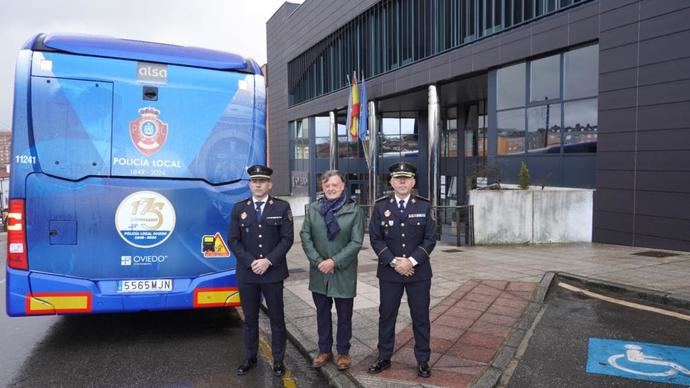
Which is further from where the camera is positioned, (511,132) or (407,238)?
(511,132)

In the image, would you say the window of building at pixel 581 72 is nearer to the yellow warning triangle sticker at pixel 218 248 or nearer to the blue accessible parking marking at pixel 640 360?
the blue accessible parking marking at pixel 640 360

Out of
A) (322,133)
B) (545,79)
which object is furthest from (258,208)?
(322,133)

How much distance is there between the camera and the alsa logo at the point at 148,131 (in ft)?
16.0

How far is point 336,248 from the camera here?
421 cm

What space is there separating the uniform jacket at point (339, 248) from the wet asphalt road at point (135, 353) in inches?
32.8

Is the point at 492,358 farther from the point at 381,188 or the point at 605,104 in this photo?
the point at 381,188

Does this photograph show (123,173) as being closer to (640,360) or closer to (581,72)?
(640,360)

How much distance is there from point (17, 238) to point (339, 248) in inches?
119

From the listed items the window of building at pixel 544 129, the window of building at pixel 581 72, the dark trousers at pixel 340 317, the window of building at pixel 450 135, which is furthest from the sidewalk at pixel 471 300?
the window of building at pixel 450 135

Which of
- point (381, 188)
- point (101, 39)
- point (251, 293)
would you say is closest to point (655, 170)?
point (251, 293)

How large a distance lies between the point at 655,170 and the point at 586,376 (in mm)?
8749

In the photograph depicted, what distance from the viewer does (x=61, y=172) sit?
466 cm

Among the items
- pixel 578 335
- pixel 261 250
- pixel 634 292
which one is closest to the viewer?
pixel 261 250

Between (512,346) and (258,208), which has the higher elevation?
(258,208)
